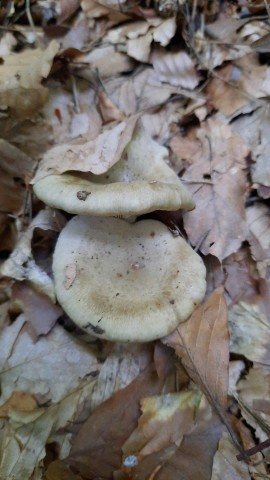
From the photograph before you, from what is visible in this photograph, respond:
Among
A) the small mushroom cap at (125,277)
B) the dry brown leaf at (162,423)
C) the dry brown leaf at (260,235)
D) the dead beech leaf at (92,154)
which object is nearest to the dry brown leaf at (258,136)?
the dry brown leaf at (260,235)

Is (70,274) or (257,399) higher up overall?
(70,274)

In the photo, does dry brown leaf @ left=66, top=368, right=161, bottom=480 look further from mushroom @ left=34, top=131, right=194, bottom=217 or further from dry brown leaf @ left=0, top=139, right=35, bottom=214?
dry brown leaf @ left=0, top=139, right=35, bottom=214

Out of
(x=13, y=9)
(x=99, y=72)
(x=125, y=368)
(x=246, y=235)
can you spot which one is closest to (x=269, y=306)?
(x=246, y=235)

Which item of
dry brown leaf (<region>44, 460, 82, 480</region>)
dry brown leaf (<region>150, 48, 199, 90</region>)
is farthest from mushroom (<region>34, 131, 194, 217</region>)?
dry brown leaf (<region>44, 460, 82, 480</region>)

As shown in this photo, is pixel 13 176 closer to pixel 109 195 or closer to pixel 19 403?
pixel 109 195

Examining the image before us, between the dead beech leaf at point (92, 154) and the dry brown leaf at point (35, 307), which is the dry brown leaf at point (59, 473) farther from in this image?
the dead beech leaf at point (92, 154)

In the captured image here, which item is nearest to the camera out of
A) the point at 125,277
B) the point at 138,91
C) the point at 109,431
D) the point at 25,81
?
the point at 109,431

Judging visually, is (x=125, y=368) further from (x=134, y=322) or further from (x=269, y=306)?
(x=269, y=306)

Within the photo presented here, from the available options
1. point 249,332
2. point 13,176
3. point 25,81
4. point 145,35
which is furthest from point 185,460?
point 145,35
